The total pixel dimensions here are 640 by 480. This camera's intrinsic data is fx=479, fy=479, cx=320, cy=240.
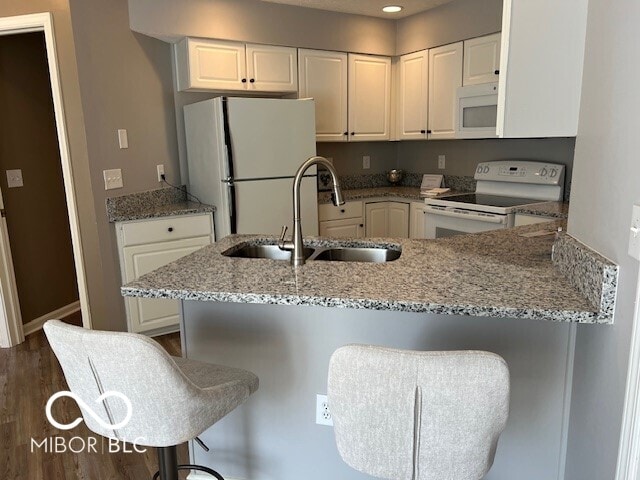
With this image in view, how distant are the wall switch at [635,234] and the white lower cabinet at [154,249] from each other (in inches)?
107

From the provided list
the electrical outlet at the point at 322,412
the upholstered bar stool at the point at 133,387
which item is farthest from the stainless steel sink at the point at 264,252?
the upholstered bar stool at the point at 133,387

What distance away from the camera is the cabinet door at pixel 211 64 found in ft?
11.2

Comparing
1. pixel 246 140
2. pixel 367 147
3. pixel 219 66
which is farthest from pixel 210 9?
pixel 367 147

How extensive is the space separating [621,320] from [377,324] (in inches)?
27.3

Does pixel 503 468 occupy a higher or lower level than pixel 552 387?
lower

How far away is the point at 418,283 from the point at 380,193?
3.00 metres

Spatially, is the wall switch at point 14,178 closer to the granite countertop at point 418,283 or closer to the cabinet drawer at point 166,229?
the cabinet drawer at point 166,229

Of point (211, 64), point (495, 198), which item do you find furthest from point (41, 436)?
point (495, 198)

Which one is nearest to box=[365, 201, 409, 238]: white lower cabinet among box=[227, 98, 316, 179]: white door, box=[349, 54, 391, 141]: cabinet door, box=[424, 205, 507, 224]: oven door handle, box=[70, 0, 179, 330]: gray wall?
box=[424, 205, 507, 224]: oven door handle

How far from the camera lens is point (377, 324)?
155 centimetres

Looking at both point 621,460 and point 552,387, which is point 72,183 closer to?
point 552,387

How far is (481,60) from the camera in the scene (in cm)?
360

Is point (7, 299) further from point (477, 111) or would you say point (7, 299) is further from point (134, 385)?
point (477, 111)

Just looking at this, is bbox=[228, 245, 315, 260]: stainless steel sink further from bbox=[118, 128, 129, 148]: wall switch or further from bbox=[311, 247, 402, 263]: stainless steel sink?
bbox=[118, 128, 129, 148]: wall switch
